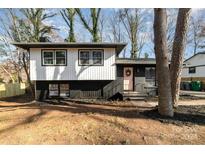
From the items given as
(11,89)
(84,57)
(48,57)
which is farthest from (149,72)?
(11,89)

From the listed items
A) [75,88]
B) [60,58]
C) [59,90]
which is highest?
[60,58]

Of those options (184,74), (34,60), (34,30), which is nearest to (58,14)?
(34,30)

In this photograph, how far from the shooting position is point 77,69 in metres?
16.5

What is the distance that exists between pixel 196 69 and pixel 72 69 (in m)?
18.5

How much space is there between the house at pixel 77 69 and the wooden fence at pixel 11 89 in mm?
8172

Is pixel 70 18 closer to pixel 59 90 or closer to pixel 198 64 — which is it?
pixel 59 90

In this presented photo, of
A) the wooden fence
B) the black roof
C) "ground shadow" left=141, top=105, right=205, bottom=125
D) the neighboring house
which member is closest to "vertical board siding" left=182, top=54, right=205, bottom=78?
the neighboring house

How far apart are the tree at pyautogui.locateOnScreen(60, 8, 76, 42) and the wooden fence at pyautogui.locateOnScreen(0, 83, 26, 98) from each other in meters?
7.74

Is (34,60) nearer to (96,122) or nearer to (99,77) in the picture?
(99,77)

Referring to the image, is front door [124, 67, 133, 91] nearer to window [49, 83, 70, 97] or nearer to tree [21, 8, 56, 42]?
window [49, 83, 70, 97]

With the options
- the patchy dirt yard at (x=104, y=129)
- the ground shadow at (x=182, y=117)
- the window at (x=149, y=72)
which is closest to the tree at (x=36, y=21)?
the window at (x=149, y=72)

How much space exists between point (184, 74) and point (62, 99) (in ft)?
68.2

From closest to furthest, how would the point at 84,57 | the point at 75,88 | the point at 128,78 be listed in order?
1. the point at 84,57
2. the point at 75,88
3. the point at 128,78

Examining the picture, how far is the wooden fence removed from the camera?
917 inches
